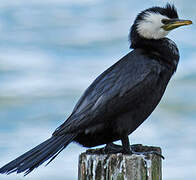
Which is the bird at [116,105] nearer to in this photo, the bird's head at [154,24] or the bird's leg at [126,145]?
the bird's leg at [126,145]

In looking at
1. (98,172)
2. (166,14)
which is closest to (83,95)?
(98,172)

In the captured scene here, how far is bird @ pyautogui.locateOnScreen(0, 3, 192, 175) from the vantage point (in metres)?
4.13

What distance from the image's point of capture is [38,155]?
403cm

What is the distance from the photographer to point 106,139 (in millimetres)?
4480

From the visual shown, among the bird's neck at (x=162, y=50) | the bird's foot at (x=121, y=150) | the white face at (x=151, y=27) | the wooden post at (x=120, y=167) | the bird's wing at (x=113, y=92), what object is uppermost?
the white face at (x=151, y=27)

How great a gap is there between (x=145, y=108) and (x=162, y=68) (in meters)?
0.47

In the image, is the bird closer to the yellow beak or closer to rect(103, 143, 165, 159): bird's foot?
rect(103, 143, 165, 159): bird's foot

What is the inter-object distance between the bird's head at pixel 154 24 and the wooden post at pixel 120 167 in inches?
63.5

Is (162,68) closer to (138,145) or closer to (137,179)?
(138,145)

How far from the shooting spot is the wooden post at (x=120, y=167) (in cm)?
375

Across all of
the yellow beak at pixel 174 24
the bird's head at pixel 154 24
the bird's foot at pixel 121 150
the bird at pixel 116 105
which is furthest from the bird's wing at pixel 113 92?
the yellow beak at pixel 174 24

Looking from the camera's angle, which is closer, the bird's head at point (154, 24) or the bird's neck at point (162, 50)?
the bird's neck at point (162, 50)

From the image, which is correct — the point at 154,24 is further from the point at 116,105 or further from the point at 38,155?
the point at 38,155

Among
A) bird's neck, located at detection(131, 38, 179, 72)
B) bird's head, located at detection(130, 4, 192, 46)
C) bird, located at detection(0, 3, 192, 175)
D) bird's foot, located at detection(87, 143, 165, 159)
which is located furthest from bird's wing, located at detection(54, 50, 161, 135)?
bird's head, located at detection(130, 4, 192, 46)
